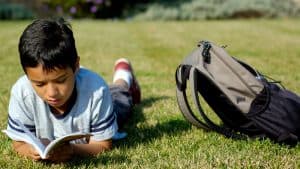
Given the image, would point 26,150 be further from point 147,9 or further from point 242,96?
point 147,9

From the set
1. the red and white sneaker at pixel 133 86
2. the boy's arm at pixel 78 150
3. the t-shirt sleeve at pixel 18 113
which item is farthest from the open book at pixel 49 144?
the red and white sneaker at pixel 133 86

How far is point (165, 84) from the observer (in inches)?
249

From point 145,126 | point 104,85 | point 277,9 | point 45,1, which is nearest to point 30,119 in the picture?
point 104,85

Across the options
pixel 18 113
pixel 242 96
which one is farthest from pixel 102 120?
pixel 242 96

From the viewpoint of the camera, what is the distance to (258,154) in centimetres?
347

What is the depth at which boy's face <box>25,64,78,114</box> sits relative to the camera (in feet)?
10.4

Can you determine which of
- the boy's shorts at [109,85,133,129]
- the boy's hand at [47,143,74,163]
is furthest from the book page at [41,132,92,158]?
the boy's shorts at [109,85,133,129]

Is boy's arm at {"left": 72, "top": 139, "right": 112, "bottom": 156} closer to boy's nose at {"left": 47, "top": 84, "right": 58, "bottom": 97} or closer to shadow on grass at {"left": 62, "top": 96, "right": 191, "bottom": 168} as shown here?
shadow on grass at {"left": 62, "top": 96, "right": 191, "bottom": 168}

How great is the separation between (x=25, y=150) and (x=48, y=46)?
2.38 ft

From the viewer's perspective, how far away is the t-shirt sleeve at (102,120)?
3.55 metres

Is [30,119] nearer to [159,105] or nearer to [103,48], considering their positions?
[159,105]

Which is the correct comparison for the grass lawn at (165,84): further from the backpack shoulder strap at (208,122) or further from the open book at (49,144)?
the open book at (49,144)

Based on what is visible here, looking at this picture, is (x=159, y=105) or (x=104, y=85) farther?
(x=159, y=105)

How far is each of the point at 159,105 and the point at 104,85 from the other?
1.59m
